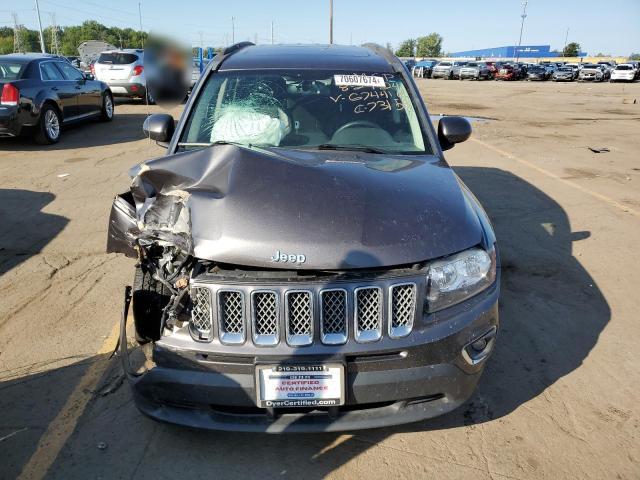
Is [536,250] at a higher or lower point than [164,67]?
lower

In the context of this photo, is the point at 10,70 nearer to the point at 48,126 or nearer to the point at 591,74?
the point at 48,126

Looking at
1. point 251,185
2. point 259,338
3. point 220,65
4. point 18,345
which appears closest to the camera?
point 259,338

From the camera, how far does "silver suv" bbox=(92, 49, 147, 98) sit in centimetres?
1636

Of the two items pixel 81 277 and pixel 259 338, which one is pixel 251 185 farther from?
pixel 81 277

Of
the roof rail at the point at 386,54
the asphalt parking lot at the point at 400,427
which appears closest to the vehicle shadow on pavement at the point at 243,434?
the asphalt parking lot at the point at 400,427

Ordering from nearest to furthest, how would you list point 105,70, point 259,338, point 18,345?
point 259,338 < point 18,345 < point 105,70

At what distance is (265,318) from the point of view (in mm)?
2271

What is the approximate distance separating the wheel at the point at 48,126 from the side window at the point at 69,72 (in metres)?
1.14

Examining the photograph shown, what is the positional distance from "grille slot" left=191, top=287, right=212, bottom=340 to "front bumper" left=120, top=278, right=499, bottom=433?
0.22 feet

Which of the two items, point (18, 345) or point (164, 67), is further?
point (164, 67)

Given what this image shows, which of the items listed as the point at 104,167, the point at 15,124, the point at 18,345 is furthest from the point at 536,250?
the point at 15,124

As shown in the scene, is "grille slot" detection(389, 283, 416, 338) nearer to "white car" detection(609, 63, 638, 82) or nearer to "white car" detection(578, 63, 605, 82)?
"white car" detection(609, 63, 638, 82)

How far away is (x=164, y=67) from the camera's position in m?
4.44

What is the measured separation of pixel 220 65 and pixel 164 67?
25.9 inches
